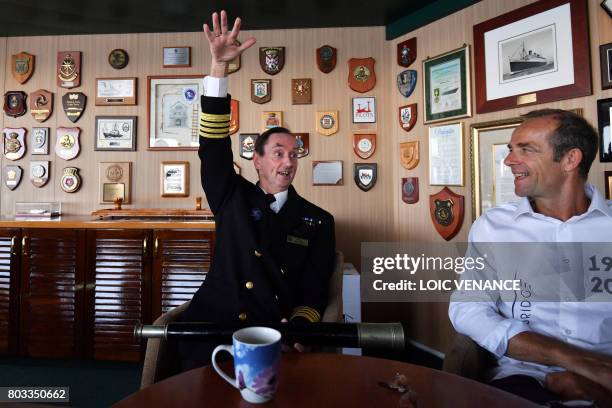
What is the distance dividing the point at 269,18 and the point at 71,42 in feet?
6.03

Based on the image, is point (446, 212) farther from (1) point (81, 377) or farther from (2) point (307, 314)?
(1) point (81, 377)

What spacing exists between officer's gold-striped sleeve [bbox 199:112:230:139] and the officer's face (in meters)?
0.24

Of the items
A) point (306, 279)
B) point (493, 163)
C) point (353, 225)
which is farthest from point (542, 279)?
point (353, 225)

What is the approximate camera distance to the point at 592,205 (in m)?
1.29

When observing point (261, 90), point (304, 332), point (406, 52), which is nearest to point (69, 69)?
point (261, 90)

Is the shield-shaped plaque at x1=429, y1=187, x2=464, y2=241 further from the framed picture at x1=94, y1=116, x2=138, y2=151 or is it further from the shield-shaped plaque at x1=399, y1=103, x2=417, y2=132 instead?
the framed picture at x1=94, y1=116, x2=138, y2=151

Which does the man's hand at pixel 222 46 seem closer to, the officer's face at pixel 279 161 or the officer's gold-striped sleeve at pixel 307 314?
the officer's face at pixel 279 161

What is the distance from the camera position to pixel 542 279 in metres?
1.33

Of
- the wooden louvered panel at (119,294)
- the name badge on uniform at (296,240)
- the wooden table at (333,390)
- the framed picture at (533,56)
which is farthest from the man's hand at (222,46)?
the framed picture at (533,56)

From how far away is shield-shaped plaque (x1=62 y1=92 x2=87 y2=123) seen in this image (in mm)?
3221

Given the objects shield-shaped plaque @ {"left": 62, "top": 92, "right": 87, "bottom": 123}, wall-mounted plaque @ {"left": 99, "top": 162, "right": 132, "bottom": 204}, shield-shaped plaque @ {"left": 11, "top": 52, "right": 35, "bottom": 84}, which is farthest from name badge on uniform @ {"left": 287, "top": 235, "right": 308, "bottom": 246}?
shield-shaped plaque @ {"left": 11, "top": 52, "right": 35, "bottom": 84}

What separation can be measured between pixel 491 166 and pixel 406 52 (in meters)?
1.20

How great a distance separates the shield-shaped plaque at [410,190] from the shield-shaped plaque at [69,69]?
9.82 feet

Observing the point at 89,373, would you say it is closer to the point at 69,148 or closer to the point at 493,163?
the point at 69,148
